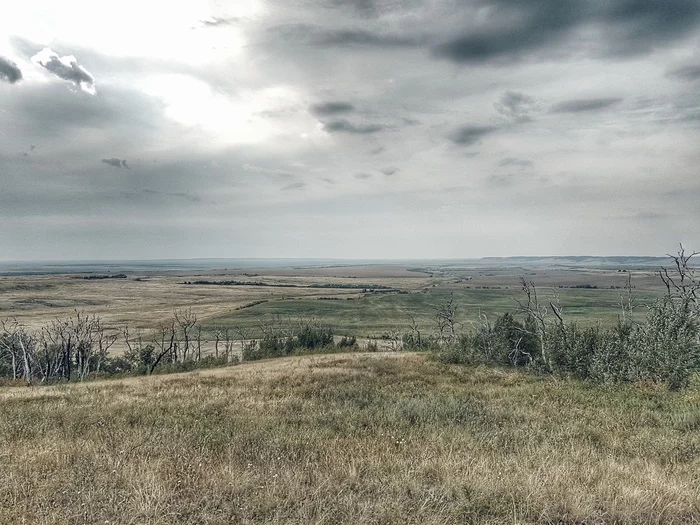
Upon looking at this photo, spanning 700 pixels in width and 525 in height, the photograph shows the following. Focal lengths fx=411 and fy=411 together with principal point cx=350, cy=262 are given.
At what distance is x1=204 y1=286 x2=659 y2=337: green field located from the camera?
103875 mm

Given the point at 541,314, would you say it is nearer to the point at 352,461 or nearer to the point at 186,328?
the point at 352,461

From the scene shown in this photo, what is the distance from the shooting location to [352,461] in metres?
6.16

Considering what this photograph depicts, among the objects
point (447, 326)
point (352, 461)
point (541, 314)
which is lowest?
point (447, 326)

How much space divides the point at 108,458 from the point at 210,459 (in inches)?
59.7

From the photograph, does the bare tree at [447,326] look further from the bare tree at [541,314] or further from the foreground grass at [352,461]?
the foreground grass at [352,461]

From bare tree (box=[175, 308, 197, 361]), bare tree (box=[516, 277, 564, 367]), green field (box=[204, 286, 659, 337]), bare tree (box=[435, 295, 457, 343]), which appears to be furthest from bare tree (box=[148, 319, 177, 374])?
bare tree (box=[516, 277, 564, 367])

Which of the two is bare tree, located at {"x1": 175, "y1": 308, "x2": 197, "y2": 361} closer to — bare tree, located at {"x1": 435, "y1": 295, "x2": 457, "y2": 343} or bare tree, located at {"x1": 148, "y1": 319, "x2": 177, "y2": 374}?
bare tree, located at {"x1": 148, "y1": 319, "x2": 177, "y2": 374}

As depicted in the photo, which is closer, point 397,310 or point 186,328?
point 186,328

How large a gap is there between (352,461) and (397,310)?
127 m

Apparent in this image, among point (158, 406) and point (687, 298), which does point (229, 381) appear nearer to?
point (158, 406)

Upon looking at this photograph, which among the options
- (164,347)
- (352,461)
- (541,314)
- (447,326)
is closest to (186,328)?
(164,347)

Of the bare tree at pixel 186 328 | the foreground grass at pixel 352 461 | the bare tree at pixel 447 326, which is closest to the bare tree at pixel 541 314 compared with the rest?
the bare tree at pixel 447 326

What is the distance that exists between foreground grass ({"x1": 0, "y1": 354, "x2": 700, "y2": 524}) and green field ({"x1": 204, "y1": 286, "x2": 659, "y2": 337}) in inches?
3111

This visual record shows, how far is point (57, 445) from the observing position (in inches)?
276
